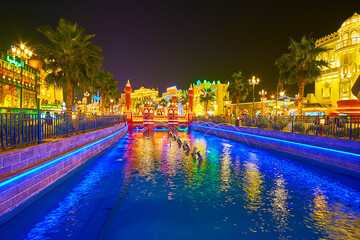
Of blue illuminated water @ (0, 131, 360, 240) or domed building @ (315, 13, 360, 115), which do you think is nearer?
blue illuminated water @ (0, 131, 360, 240)

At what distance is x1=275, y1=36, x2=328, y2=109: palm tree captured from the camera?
22375 mm

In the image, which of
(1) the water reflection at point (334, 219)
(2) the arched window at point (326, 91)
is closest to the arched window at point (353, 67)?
(2) the arched window at point (326, 91)

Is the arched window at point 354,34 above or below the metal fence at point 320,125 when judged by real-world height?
above

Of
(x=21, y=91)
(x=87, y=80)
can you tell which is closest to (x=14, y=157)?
(x=87, y=80)

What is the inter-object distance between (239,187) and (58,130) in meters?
7.88

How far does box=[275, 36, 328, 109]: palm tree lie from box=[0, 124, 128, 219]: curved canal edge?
21.2 meters

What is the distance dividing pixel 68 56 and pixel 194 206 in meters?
17.0

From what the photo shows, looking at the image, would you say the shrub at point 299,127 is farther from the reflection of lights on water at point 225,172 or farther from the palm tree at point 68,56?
the palm tree at point 68,56

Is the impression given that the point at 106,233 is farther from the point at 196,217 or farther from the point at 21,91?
the point at 21,91

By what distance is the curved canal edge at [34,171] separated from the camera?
5.03 m

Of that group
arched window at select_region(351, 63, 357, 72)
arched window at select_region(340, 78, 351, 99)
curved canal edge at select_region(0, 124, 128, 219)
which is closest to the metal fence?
curved canal edge at select_region(0, 124, 128, 219)

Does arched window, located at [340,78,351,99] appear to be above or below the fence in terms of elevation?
above

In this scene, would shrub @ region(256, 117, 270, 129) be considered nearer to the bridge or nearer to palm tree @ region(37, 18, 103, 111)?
palm tree @ region(37, 18, 103, 111)

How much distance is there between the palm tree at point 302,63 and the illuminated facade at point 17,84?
34081 mm
